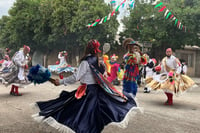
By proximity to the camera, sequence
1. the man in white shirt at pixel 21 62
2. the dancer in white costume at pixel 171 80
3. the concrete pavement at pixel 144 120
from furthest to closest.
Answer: the man in white shirt at pixel 21 62
the dancer in white costume at pixel 171 80
the concrete pavement at pixel 144 120

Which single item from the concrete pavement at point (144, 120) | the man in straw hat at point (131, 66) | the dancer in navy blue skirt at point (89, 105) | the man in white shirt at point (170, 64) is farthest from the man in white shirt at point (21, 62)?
the man in white shirt at point (170, 64)

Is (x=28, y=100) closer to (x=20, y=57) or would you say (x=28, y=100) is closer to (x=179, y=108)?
(x=20, y=57)

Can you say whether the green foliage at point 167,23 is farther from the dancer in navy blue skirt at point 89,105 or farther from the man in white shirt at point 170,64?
the dancer in navy blue skirt at point 89,105

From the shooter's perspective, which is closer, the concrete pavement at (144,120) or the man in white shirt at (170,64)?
the concrete pavement at (144,120)

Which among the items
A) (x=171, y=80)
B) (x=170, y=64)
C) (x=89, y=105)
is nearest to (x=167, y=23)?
(x=170, y=64)

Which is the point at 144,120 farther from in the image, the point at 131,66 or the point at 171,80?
the point at 171,80

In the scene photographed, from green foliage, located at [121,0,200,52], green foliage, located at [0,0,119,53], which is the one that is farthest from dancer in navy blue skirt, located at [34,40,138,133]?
green foliage, located at [0,0,119,53]

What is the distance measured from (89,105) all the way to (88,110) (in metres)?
0.10

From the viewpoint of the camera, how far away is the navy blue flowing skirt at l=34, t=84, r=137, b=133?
11.7 feet

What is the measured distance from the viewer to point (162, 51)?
19.0 metres

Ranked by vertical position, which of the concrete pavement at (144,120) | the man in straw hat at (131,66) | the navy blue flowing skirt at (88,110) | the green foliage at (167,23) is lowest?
the concrete pavement at (144,120)

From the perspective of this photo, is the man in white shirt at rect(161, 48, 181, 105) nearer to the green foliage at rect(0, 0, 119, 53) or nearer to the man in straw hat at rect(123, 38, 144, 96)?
the man in straw hat at rect(123, 38, 144, 96)

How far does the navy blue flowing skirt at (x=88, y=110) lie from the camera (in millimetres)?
3555

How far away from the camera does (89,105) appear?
3.74m
